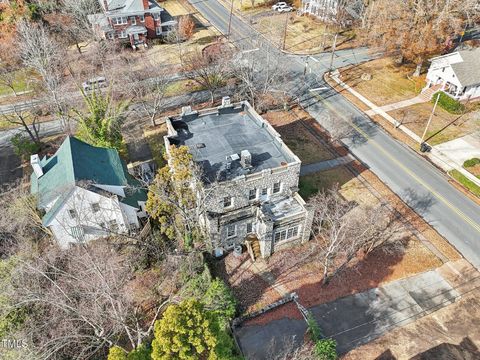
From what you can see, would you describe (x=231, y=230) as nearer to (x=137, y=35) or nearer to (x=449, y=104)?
(x=449, y=104)

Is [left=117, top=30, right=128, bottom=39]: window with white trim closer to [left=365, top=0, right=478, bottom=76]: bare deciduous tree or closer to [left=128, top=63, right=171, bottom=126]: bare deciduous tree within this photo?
[left=128, top=63, right=171, bottom=126]: bare deciduous tree

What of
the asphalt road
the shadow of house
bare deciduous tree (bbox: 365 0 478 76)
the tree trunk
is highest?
bare deciduous tree (bbox: 365 0 478 76)

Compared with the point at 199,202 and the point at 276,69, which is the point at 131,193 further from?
the point at 276,69

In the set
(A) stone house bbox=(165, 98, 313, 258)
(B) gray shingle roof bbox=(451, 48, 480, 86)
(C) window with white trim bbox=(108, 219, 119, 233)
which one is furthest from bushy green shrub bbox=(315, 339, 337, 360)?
(B) gray shingle roof bbox=(451, 48, 480, 86)

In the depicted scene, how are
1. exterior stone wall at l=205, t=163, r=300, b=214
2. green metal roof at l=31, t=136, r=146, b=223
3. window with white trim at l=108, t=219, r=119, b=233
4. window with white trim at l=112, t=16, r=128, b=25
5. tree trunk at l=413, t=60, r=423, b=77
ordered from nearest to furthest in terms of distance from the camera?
exterior stone wall at l=205, t=163, r=300, b=214, green metal roof at l=31, t=136, r=146, b=223, window with white trim at l=108, t=219, r=119, b=233, tree trunk at l=413, t=60, r=423, b=77, window with white trim at l=112, t=16, r=128, b=25

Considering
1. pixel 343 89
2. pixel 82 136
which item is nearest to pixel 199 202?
pixel 82 136

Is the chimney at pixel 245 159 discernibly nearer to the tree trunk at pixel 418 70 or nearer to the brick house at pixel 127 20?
the tree trunk at pixel 418 70
